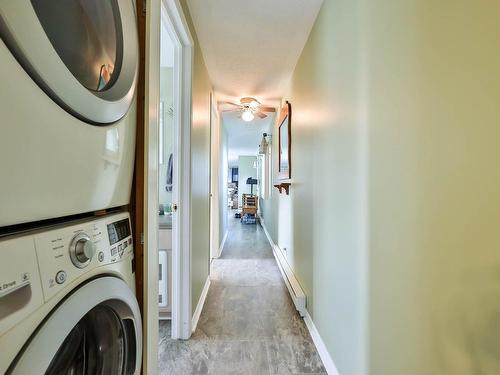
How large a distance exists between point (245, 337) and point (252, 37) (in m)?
2.30

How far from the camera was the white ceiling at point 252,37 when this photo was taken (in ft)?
5.62

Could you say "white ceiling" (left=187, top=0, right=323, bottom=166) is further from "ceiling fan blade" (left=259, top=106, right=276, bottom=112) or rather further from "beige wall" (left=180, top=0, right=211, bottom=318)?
"ceiling fan blade" (left=259, top=106, right=276, bottom=112)

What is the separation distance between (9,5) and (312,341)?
2.10 meters

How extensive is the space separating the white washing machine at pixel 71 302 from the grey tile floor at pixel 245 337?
1002 millimetres

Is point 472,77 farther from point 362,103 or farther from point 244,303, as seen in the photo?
point 244,303

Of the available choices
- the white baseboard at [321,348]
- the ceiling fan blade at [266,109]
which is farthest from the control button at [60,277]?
the ceiling fan blade at [266,109]

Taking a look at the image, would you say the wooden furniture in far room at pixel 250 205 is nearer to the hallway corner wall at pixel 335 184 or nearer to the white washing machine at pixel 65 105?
the hallway corner wall at pixel 335 184

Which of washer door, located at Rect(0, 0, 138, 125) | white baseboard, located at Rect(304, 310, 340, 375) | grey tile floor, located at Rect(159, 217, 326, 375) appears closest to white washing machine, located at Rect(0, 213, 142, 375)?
washer door, located at Rect(0, 0, 138, 125)

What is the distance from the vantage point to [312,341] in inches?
70.3

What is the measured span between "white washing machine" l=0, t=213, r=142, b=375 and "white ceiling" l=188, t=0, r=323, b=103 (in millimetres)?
1655

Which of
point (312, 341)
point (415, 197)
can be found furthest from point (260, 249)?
point (415, 197)

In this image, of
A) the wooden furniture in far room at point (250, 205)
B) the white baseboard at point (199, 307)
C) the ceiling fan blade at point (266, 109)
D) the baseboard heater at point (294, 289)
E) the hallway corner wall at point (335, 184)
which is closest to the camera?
the hallway corner wall at point (335, 184)

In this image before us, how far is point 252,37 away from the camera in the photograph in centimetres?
206

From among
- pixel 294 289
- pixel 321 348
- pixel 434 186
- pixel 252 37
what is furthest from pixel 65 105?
pixel 294 289
